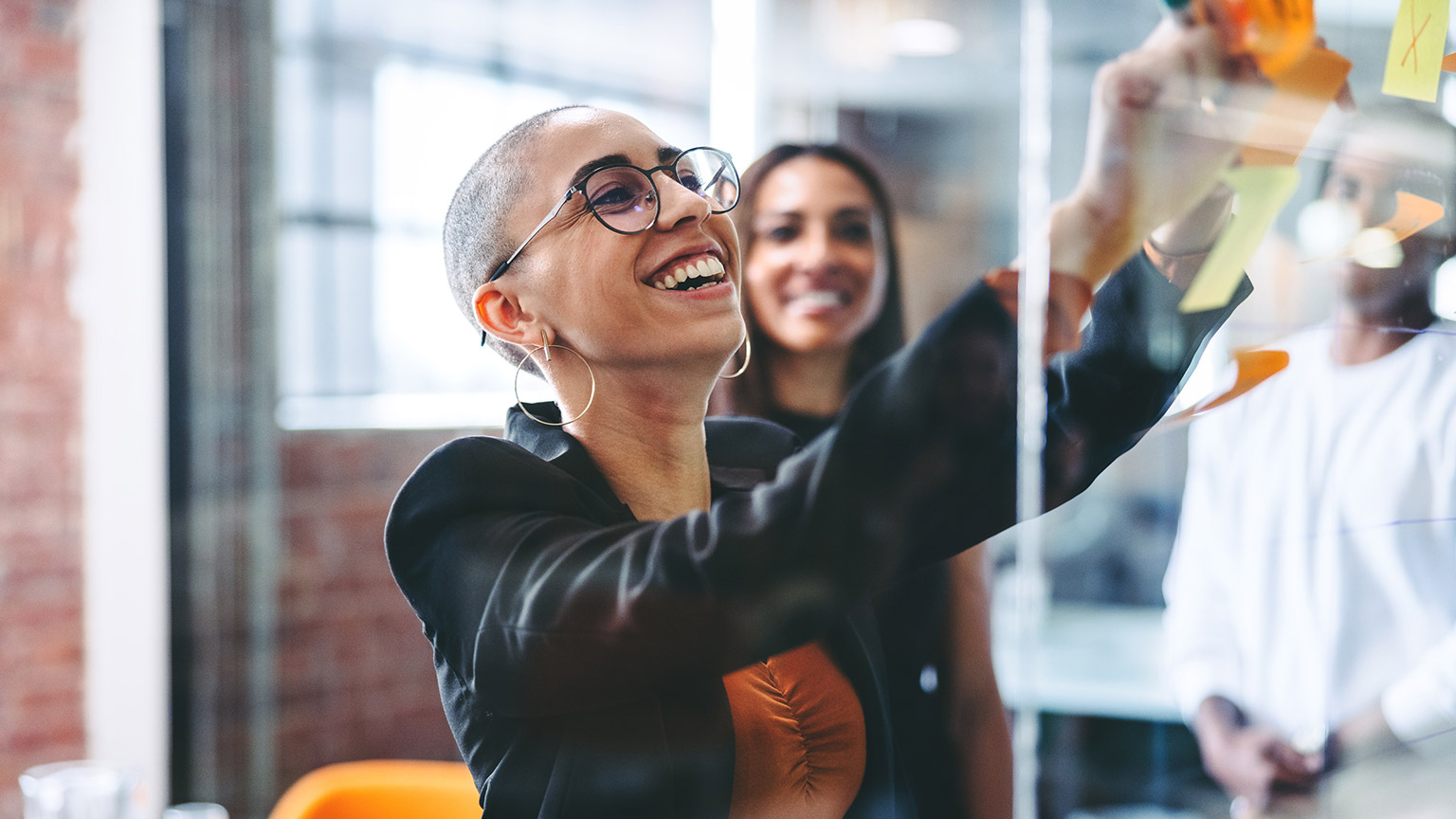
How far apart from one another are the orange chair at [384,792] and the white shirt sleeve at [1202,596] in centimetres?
47

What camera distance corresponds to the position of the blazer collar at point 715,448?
0.56 m

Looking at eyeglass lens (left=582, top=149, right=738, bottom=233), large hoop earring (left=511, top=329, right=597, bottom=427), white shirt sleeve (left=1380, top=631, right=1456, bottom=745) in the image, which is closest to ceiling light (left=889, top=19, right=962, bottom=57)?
eyeglass lens (left=582, top=149, right=738, bottom=233)

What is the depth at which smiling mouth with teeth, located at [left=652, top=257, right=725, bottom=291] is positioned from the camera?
0.55 m

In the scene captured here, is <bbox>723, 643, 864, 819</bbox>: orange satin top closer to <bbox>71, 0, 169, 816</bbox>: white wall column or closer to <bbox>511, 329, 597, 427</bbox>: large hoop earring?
<bbox>511, 329, 597, 427</bbox>: large hoop earring

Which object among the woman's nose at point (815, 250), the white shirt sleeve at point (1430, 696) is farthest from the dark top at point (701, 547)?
the white shirt sleeve at point (1430, 696)

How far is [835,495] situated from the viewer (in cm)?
48

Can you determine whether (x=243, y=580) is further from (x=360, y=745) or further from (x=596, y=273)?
(x=596, y=273)

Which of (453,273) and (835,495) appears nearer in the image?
(835,495)

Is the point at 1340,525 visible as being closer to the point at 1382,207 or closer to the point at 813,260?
the point at 1382,207

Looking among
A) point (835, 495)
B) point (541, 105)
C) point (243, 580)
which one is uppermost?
point (541, 105)

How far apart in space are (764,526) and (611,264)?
161mm

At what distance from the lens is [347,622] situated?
3.84 ft

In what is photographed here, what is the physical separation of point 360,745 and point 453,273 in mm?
786

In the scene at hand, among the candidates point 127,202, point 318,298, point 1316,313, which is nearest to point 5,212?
point 127,202
